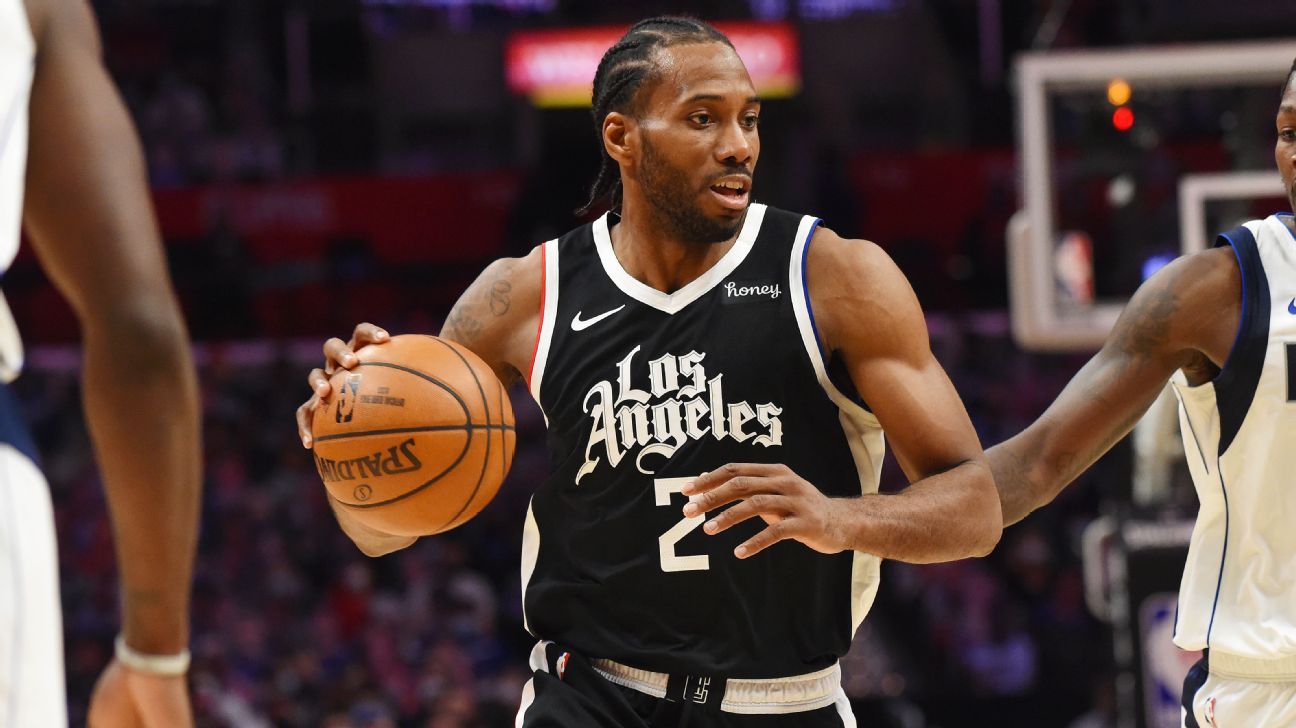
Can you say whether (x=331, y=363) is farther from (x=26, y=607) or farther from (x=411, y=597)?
(x=411, y=597)

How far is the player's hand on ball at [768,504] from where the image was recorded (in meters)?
2.86

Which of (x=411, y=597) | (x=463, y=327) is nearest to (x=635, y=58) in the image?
(x=463, y=327)

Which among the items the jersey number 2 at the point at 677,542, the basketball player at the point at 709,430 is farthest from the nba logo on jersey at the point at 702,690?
the jersey number 2 at the point at 677,542

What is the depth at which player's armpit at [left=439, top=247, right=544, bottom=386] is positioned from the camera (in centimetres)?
374

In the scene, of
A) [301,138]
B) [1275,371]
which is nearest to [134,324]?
[1275,371]

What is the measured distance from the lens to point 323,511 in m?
13.8

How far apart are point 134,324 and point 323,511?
40.4ft

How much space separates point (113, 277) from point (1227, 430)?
250cm

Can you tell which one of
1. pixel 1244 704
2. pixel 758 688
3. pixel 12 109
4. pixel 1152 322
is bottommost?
pixel 1244 704

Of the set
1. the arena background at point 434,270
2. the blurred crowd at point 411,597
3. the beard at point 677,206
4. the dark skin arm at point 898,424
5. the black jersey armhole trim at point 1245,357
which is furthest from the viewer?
the arena background at point 434,270

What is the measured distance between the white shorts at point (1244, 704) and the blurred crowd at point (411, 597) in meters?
7.23

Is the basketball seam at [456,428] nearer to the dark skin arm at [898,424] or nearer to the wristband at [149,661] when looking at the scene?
the dark skin arm at [898,424]

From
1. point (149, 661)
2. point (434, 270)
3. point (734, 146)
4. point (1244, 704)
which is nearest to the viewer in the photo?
point (149, 661)

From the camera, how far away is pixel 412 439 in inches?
133
